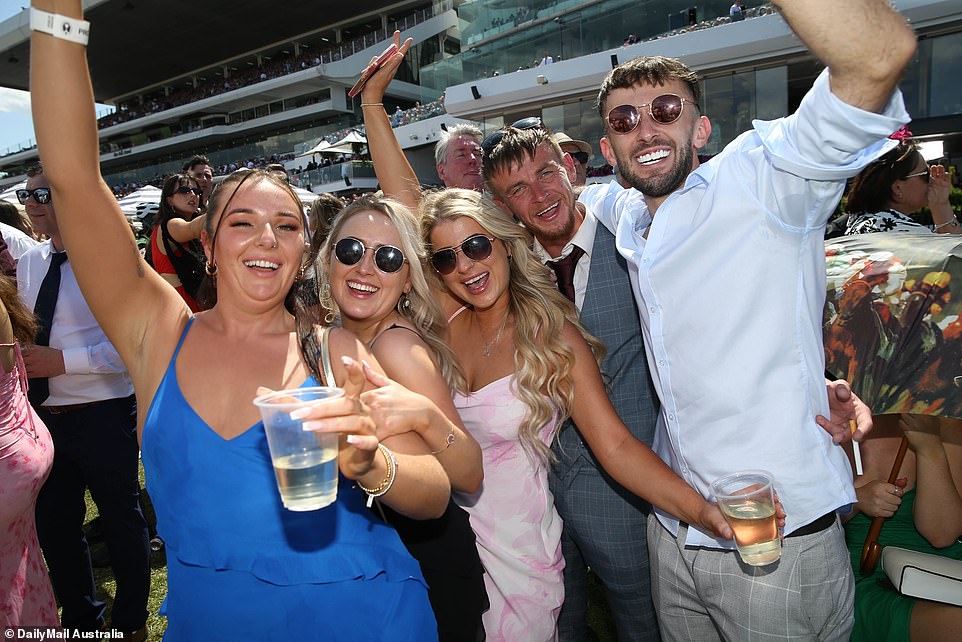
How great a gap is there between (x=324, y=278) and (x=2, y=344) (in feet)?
4.47

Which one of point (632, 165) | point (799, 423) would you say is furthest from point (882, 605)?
point (632, 165)

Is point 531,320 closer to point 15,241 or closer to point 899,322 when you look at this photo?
point 899,322

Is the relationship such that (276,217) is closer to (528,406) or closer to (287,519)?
(287,519)

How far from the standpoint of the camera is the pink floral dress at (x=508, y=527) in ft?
7.87

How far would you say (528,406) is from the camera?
7.88 ft

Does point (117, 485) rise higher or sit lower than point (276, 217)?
lower

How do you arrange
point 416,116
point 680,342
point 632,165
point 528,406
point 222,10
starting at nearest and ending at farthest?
point 680,342 < point 632,165 < point 528,406 < point 416,116 < point 222,10

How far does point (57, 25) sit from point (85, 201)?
1.48 ft

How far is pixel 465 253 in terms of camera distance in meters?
2.54

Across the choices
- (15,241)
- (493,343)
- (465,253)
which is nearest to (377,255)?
(465,253)

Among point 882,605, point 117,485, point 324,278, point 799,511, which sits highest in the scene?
point 324,278

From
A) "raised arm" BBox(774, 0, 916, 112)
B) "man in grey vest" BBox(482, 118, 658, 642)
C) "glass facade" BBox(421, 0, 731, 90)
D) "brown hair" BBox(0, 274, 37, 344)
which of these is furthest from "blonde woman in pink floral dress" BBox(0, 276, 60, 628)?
"glass facade" BBox(421, 0, 731, 90)

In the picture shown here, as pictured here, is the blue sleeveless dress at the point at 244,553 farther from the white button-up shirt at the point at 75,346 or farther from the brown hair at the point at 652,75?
the white button-up shirt at the point at 75,346

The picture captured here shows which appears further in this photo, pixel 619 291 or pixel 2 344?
pixel 619 291
